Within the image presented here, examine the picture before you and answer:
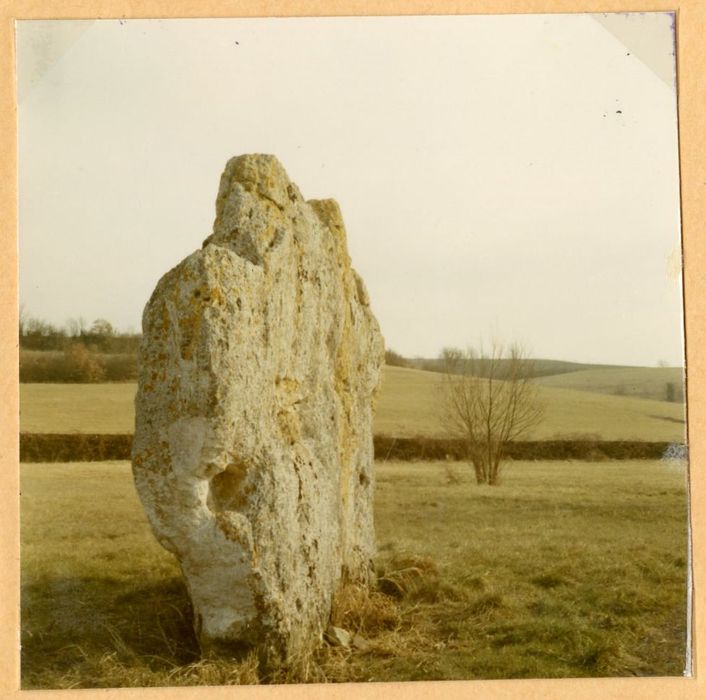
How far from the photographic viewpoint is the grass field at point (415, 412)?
49.5 ft

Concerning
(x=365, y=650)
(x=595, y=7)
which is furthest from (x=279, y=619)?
(x=595, y=7)

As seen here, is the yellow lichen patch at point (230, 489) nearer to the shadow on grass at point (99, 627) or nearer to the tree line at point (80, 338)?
the shadow on grass at point (99, 627)

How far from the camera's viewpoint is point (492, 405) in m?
16.6

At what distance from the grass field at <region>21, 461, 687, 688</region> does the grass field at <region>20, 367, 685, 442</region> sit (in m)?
3.27

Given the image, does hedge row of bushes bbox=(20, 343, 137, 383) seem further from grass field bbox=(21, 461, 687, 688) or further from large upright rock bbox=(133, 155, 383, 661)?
large upright rock bbox=(133, 155, 383, 661)

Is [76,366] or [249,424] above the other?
[76,366]

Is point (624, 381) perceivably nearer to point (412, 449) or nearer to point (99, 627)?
point (412, 449)

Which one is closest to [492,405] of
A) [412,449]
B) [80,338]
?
[412,449]

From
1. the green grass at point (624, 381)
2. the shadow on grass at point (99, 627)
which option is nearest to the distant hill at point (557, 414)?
the green grass at point (624, 381)

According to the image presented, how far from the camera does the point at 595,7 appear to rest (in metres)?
7.68

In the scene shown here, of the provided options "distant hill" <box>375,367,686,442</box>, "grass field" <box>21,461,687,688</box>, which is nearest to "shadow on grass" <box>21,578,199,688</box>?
"grass field" <box>21,461,687,688</box>

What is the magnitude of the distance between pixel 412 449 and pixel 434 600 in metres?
9.70

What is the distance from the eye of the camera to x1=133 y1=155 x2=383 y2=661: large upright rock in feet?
18.5

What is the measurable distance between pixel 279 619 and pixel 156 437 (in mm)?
1612
